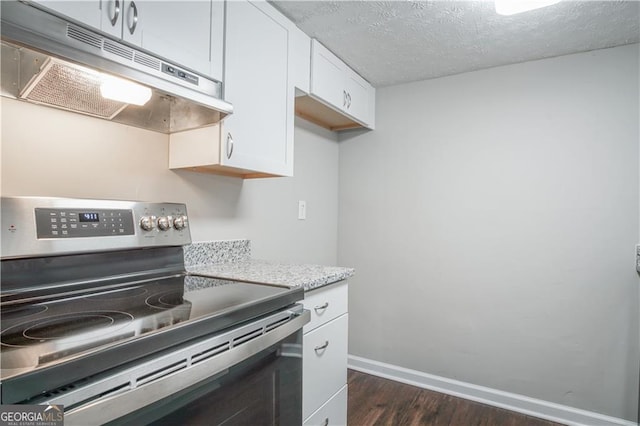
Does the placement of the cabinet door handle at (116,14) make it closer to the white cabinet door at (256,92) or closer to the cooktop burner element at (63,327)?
the white cabinet door at (256,92)

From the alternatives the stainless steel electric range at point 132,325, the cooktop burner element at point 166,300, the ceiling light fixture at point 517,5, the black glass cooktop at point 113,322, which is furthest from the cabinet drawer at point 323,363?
the ceiling light fixture at point 517,5

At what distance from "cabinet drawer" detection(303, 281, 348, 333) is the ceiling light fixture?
4.61 ft

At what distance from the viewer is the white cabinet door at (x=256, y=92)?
1442mm

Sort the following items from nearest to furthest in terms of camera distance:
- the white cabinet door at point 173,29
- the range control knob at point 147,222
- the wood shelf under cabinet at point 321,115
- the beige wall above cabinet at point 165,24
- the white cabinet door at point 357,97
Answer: the beige wall above cabinet at point 165,24, the white cabinet door at point 173,29, the range control knob at point 147,222, the wood shelf under cabinet at point 321,115, the white cabinet door at point 357,97

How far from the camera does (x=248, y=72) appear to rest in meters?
1.52

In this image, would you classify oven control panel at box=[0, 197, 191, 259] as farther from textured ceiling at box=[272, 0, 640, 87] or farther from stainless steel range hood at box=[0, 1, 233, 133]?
textured ceiling at box=[272, 0, 640, 87]

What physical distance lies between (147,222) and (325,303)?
0.77 m

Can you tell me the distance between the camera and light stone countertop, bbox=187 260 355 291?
136cm

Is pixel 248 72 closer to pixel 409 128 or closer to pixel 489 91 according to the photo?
pixel 409 128

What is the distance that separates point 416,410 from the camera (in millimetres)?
2170

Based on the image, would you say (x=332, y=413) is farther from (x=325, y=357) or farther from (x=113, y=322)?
(x=113, y=322)

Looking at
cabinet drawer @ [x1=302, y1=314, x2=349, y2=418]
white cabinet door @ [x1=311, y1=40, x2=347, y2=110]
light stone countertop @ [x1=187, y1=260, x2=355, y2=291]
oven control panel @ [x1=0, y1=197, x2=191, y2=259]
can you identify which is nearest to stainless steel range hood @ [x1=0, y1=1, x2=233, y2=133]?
oven control panel @ [x1=0, y1=197, x2=191, y2=259]

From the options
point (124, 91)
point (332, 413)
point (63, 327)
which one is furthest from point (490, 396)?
point (124, 91)

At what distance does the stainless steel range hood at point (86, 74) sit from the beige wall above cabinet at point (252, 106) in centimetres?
9
